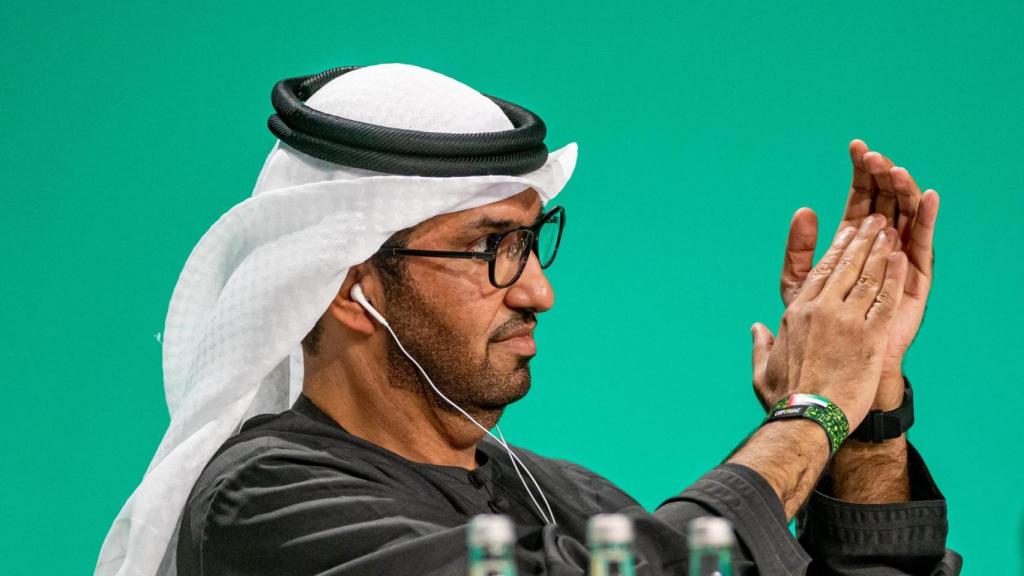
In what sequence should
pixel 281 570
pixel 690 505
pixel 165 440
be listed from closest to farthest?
pixel 281 570 → pixel 690 505 → pixel 165 440

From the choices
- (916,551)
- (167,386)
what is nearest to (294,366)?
(167,386)

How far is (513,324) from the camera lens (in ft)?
6.12

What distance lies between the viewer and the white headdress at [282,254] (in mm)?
1792

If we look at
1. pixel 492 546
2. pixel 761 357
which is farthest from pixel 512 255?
pixel 492 546

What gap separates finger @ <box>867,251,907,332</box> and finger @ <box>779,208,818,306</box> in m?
0.17

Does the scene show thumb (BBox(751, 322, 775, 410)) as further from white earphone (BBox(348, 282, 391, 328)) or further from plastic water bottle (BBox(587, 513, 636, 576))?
plastic water bottle (BBox(587, 513, 636, 576))

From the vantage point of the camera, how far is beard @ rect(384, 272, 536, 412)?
1837mm

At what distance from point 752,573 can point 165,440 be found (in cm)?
77

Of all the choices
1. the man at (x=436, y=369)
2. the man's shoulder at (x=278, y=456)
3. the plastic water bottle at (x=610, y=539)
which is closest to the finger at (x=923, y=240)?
the man at (x=436, y=369)

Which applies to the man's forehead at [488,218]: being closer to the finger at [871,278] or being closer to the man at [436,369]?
the man at [436,369]

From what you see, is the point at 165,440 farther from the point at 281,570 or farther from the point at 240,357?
the point at 281,570

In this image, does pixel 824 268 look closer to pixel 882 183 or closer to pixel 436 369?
pixel 882 183

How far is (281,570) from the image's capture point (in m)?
1.62

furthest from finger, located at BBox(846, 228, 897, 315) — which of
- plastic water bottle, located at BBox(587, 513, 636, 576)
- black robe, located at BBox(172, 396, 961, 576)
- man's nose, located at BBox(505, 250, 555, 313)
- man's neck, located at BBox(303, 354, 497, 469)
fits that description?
plastic water bottle, located at BBox(587, 513, 636, 576)
